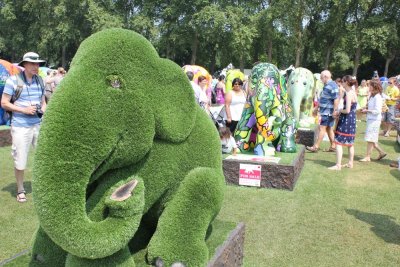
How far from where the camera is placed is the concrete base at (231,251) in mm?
2974

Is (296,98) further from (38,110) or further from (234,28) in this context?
(234,28)

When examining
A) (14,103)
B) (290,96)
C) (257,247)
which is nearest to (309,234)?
(257,247)

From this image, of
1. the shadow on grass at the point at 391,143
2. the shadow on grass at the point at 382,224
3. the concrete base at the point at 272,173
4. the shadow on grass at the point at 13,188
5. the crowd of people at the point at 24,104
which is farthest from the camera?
the shadow on grass at the point at 391,143

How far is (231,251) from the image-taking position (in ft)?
10.9

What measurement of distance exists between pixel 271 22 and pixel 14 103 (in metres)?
33.1

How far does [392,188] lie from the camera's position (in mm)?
6574

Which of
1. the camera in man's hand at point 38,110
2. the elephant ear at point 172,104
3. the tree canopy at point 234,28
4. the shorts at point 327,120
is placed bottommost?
the shorts at point 327,120

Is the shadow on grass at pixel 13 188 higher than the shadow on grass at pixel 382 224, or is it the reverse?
the shadow on grass at pixel 13 188

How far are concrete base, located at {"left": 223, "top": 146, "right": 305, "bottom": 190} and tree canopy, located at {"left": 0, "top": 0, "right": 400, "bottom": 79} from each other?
28.2m

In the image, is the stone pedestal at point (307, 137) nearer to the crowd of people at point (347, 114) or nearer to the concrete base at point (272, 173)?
the crowd of people at point (347, 114)

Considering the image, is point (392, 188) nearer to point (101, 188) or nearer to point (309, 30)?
point (101, 188)

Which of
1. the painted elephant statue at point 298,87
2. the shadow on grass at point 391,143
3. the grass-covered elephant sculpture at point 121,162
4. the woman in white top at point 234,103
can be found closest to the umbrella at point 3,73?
the woman in white top at point 234,103

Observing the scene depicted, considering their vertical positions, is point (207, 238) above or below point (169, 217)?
below

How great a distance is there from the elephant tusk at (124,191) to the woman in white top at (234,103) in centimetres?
524
